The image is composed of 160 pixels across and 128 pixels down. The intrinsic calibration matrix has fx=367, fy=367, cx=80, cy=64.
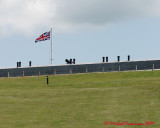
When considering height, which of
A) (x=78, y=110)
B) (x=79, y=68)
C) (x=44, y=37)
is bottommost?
(x=78, y=110)

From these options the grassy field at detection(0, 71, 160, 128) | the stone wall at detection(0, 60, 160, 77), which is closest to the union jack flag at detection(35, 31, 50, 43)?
the stone wall at detection(0, 60, 160, 77)

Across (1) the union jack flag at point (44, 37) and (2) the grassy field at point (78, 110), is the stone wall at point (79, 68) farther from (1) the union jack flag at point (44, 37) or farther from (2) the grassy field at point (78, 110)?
(2) the grassy field at point (78, 110)

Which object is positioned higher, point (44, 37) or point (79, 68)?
point (44, 37)

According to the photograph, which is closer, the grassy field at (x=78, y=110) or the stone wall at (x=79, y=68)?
the grassy field at (x=78, y=110)

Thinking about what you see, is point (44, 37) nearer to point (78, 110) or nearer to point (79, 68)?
point (79, 68)

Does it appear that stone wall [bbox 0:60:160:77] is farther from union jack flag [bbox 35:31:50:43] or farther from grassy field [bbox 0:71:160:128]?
grassy field [bbox 0:71:160:128]

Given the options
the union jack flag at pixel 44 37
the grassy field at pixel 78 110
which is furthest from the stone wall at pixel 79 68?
the grassy field at pixel 78 110

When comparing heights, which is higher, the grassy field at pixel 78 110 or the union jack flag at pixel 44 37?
the union jack flag at pixel 44 37

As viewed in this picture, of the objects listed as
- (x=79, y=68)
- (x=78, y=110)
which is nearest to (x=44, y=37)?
(x=79, y=68)

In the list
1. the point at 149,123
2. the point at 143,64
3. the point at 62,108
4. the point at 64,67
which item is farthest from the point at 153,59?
the point at 149,123

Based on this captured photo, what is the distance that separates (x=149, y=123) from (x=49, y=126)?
12.9 ft

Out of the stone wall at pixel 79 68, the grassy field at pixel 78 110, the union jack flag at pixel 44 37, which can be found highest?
the union jack flag at pixel 44 37

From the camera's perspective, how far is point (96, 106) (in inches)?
773

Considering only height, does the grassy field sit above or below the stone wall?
below
